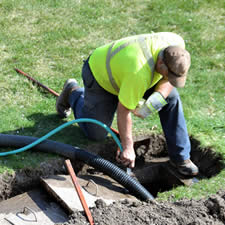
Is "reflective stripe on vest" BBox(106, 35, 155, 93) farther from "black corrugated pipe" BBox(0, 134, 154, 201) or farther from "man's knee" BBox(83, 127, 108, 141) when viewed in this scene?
"black corrugated pipe" BBox(0, 134, 154, 201)

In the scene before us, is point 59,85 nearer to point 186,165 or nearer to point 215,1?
point 186,165

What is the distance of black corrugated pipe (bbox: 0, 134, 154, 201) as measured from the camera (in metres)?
3.68

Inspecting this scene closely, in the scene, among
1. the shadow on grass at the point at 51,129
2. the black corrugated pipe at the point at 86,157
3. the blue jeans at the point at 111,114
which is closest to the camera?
the black corrugated pipe at the point at 86,157

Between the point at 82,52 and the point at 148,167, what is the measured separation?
8.08ft

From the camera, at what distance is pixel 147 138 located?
4.44 metres

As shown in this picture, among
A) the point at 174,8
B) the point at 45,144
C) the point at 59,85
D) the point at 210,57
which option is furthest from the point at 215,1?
the point at 45,144

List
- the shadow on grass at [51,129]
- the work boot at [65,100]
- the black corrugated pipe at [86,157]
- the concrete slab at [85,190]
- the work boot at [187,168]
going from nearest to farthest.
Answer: the concrete slab at [85,190] < the black corrugated pipe at [86,157] < the work boot at [187,168] < the shadow on grass at [51,129] < the work boot at [65,100]

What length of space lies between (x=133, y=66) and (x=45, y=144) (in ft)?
4.36

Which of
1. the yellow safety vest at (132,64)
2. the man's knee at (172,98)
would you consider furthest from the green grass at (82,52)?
the yellow safety vest at (132,64)

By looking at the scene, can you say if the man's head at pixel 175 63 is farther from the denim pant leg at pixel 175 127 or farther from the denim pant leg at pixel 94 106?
the denim pant leg at pixel 94 106

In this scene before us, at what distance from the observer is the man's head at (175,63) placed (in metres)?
3.21

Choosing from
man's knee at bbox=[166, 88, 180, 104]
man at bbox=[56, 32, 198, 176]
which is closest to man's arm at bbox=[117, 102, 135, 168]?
man at bbox=[56, 32, 198, 176]

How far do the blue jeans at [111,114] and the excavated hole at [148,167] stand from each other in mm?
250

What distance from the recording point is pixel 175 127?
4.01 meters
